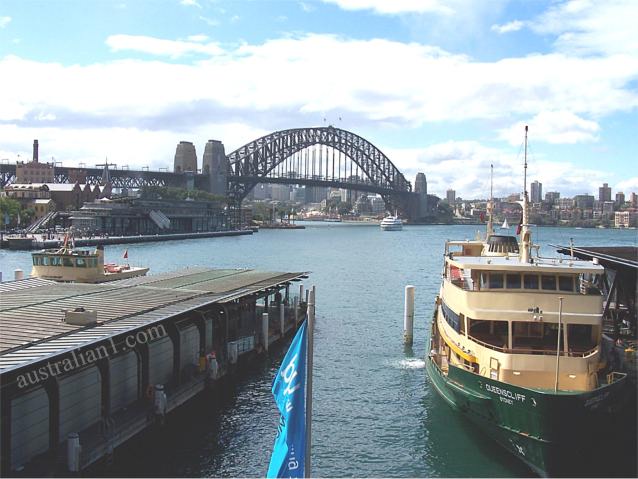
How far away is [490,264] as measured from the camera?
64.6ft

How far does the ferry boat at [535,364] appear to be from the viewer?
16406 millimetres

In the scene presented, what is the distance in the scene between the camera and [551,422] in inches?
642

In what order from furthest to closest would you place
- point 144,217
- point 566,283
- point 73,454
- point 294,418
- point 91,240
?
point 144,217
point 91,240
point 566,283
point 73,454
point 294,418

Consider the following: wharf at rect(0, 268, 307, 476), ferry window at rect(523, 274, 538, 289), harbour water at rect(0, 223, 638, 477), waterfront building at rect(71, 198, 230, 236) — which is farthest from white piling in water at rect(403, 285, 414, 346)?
waterfront building at rect(71, 198, 230, 236)

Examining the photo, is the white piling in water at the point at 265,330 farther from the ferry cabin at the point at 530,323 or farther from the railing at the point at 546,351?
Answer: the railing at the point at 546,351

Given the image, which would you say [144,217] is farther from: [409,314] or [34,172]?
[409,314]

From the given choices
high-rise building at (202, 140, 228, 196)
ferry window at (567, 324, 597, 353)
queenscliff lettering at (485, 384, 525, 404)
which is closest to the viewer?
queenscliff lettering at (485, 384, 525, 404)

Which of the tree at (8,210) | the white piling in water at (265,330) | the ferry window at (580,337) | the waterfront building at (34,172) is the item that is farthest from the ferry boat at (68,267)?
the waterfront building at (34,172)

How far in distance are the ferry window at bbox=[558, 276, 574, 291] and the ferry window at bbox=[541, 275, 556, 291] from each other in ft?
0.54

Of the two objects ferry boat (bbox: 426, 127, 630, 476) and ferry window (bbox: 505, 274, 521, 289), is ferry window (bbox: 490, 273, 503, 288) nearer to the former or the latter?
ferry boat (bbox: 426, 127, 630, 476)

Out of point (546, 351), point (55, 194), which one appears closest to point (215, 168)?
point (55, 194)

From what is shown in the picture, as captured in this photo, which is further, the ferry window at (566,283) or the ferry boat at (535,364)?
the ferry window at (566,283)

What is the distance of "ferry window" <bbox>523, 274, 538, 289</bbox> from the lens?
64.1ft

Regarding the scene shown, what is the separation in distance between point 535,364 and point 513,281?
2.66 meters
